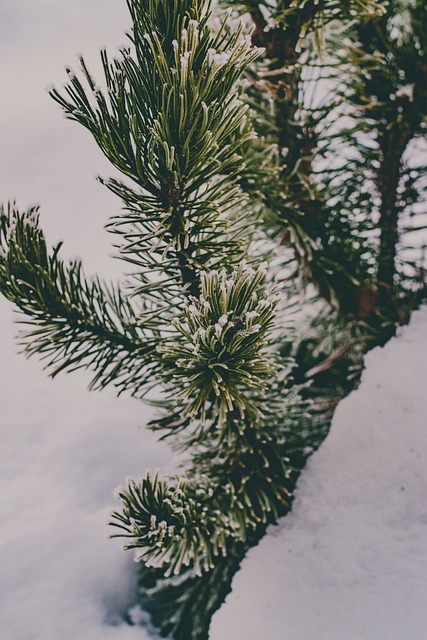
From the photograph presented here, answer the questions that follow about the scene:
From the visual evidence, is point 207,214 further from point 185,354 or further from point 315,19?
point 315,19

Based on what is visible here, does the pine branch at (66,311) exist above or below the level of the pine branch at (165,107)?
below

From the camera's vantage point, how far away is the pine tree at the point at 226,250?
602 millimetres

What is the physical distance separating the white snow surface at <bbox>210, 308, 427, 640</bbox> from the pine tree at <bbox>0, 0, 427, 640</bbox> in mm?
63

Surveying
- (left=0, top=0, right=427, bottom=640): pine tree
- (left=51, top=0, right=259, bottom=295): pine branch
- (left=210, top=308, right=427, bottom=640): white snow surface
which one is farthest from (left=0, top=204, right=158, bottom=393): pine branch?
(left=210, top=308, right=427, bottom=640): white snow surface

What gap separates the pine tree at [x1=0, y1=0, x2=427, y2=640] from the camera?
0.60m

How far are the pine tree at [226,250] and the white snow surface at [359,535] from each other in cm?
6

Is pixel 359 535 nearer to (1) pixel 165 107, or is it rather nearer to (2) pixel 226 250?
(2) pixel 226 250

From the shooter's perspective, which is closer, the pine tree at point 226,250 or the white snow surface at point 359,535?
the pine tree at point 226,250

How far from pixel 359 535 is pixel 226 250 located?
59cm

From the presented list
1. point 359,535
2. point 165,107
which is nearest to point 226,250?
point 165,107

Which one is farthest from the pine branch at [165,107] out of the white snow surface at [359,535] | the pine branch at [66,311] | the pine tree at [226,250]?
the white snow surface at [359,535]

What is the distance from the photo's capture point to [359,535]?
36.0 inches

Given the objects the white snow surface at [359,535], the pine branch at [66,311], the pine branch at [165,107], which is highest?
the pine branch at [165,107]

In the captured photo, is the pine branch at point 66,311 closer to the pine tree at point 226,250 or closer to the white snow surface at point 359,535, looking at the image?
the pine tree at point 226,250
